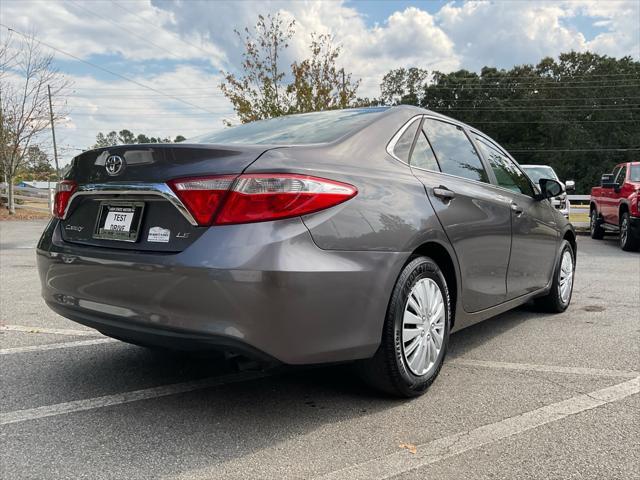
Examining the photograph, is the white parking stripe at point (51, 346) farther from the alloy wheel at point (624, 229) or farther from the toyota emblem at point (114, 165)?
the alloy wheel at point (624, 229)

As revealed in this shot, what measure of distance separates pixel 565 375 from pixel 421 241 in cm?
135

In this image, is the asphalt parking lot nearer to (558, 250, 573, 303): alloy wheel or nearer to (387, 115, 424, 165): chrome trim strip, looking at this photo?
(558, 250, 573, 303): alloy wheel

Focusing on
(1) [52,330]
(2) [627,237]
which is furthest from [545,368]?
(2) [627,237]

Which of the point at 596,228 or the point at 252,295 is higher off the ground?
the point at 252,295

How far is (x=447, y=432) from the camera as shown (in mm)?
2627

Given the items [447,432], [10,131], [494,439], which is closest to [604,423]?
[494,439]

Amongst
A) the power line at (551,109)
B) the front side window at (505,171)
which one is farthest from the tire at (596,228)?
the power line at (551,109)

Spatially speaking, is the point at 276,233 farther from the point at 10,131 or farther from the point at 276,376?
the point at 10,131

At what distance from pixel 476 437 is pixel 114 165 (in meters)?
2.14

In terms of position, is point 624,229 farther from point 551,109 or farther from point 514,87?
point 514,87

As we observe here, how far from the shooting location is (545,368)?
11.8 feet

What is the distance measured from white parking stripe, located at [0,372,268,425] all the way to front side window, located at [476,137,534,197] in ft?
7.54

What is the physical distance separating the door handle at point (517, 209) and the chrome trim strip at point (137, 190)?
259 centimetres

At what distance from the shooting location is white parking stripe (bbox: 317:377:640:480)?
7.41 ft
